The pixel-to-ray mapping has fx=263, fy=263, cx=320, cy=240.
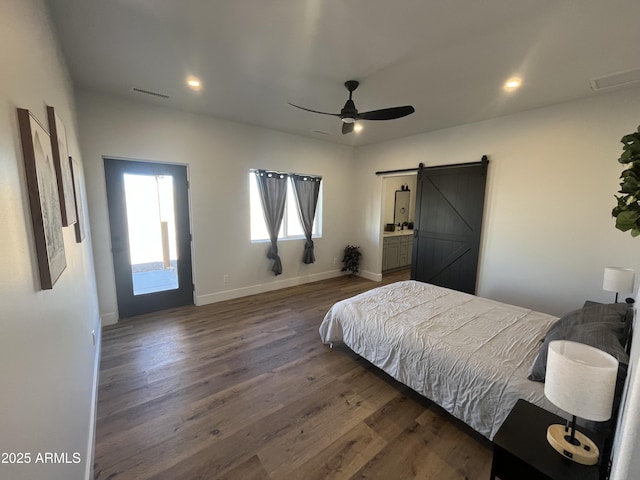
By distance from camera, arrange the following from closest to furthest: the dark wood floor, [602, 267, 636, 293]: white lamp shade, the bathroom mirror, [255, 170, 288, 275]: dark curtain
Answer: the dark wood floor
[602, 267, 636, 293]: white lamp shade
[255, 170, 288, 275]: dark curtain
the bathroom mirror

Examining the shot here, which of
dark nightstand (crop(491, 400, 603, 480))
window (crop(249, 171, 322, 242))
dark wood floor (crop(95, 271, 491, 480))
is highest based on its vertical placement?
window (crop(249, 171, 322, 242))

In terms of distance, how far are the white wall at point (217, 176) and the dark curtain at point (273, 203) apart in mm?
160

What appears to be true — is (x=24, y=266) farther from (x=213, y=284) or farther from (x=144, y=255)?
(x=213, y=284)

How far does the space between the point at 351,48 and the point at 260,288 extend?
3.84m

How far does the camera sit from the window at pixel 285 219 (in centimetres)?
460

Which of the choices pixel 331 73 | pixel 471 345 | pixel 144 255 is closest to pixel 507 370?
pixel 471 345

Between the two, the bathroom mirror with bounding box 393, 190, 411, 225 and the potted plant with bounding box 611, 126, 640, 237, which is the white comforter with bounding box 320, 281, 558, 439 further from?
the bathroom mirror with bounding box 393, 190, 411, 225

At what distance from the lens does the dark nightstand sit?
1114 millimetres

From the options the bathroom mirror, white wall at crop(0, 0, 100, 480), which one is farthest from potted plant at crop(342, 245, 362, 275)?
white wall at crop(0, 0, 100, 480)

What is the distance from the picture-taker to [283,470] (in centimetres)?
163

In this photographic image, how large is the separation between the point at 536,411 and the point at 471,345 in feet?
1.99

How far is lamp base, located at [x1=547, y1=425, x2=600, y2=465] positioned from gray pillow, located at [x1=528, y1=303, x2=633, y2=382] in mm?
360

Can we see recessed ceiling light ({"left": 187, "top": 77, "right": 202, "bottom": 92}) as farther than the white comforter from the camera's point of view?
Yes

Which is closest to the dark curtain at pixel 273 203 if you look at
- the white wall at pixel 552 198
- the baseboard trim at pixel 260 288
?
the baseboard trim at pixel 260 288
